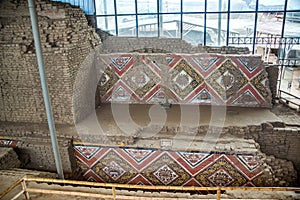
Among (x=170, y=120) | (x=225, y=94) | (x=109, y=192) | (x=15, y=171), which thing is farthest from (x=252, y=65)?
(x=15, y=171)

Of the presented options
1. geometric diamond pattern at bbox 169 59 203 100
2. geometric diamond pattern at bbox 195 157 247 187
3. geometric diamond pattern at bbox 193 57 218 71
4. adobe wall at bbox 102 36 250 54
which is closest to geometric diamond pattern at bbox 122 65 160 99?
geometric diamond pattern at bbox 169 59 203 100

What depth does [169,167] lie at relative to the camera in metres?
6.27

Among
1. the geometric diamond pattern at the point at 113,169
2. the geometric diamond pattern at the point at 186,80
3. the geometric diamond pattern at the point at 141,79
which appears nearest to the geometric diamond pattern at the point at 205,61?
the geometric diamond pattern at the point at 186,80

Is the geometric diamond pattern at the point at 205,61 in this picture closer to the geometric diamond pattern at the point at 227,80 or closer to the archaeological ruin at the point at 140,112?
the archaeological ruin at the point at 140,112

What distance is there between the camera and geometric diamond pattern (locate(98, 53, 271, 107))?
24.4 feet

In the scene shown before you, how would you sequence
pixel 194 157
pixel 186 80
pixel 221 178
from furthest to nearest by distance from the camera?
1. pixel 186 80
2. pixel 221 178
3. pixel 194 157

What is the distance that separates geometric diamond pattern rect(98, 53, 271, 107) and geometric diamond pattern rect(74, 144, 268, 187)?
82.1 inches

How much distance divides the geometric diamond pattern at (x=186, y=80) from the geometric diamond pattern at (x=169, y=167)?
6.84 ft

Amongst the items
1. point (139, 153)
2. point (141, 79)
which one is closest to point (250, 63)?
point (141, 79)

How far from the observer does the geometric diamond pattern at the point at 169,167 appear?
6023mm

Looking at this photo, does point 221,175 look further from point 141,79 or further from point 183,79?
point 141,79

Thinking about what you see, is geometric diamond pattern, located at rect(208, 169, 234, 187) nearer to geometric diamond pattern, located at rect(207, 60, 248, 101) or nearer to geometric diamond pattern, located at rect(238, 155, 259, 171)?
geometric diamond pattern, located at rect(238, 155, 259, 171)

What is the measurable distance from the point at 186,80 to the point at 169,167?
8.29 feet

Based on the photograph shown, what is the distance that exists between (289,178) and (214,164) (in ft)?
5.76
